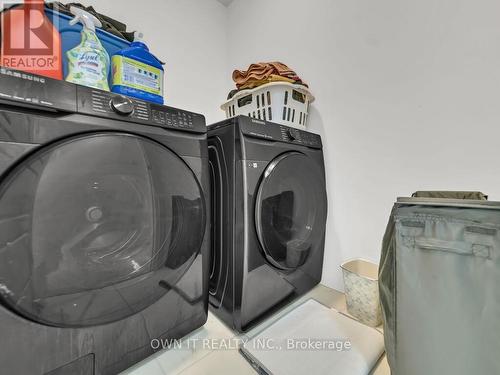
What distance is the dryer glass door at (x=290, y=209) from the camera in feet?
2.88

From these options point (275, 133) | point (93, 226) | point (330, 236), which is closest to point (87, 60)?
point (93, 226)

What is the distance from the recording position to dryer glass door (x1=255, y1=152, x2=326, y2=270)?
88 cm

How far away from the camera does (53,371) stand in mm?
532

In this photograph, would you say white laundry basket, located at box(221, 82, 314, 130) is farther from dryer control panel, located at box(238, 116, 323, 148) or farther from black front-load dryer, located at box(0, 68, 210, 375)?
black front-load dryer, located at box(0, 68, 210, 375)

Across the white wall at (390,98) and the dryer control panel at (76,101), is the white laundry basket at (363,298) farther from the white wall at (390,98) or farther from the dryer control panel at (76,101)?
the dryer control panel at (76,101)

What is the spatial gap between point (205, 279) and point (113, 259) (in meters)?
0.32

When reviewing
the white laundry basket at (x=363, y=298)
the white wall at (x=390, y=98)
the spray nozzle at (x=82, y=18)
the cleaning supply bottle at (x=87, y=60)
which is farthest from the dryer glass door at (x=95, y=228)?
the white wall at (x=390, y=98)

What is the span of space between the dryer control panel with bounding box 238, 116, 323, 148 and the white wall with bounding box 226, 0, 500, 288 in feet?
0.50

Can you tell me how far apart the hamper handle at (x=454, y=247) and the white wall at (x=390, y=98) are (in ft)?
1.64

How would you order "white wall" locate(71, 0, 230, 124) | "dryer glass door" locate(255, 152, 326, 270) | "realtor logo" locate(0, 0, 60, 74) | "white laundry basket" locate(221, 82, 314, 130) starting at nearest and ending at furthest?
"realtor logo" locate(0, 0, 60, 74) < "dryer glass door" locate(255, 152, 326, 270) < "white laundry basket" locate(221, 82, 314, 130) < "white wall" locate(71, 0, 230, 124)

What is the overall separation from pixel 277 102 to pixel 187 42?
0.97m

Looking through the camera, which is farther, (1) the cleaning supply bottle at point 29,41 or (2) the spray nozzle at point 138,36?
(2) the spray nozzle at point 138,36

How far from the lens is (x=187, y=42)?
5.06 ft

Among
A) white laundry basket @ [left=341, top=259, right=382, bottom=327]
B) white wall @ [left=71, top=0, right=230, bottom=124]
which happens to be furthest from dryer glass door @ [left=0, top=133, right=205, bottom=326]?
white wall @ [left=71, top=0, right=230, bottom=124]
